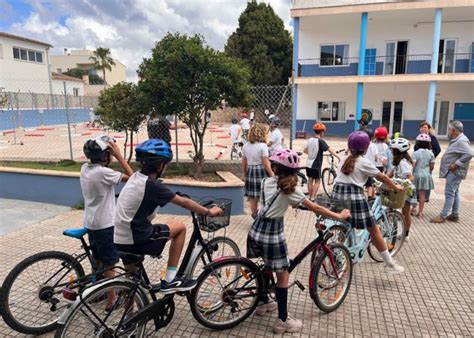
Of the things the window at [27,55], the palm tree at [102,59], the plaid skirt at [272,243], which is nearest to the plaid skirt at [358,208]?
the plaid skirt at [272,243]

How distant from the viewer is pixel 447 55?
2069cm

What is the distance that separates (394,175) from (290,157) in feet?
9.60

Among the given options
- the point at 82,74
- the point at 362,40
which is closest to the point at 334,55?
the point at 362,40

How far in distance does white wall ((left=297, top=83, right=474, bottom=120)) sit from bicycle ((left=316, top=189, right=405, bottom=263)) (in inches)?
716

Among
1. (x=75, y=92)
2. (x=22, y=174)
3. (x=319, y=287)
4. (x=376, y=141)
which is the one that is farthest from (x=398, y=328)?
(x=75, y=92)

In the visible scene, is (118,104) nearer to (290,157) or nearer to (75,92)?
(290,157)

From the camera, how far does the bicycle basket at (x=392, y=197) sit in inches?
169

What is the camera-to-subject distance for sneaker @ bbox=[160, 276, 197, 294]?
2910mm

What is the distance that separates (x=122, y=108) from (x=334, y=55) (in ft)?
54.8

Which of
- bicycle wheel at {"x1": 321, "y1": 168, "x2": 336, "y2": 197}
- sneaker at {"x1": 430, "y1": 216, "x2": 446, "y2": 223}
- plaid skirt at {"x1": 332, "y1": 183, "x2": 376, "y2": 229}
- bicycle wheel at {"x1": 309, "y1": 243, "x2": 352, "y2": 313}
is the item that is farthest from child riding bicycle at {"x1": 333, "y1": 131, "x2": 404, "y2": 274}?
bicycle wheel at {"x1": 321, "y1": 168, "x2": 336, "y2": 197}

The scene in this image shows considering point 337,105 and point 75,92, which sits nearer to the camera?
point 337,105

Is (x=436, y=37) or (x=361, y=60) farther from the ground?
(x=436, y=37)

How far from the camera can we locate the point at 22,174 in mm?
7078

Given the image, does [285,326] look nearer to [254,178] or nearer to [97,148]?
[97,148]
